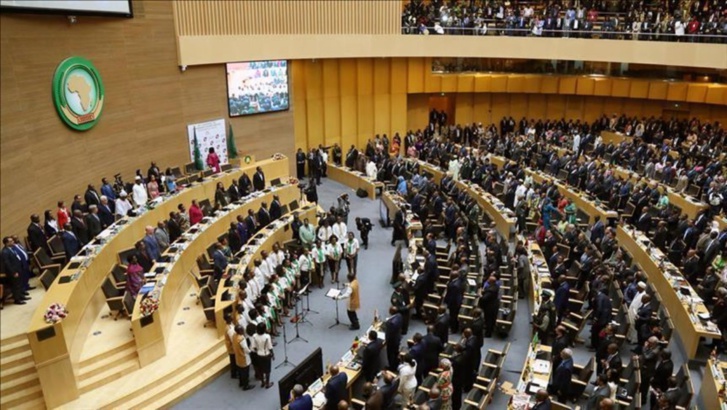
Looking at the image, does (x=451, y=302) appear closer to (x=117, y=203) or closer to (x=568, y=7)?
(x=117, y=203)

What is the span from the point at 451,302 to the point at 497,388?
2.15 metres

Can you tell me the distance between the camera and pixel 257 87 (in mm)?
20797

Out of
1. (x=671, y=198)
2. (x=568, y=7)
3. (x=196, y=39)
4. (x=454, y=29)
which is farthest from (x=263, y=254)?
(x=568, y=7)

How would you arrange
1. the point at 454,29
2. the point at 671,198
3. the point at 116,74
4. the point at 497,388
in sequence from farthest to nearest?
the point at 454,29, the point at 671,198, the point at 116,74, the point at 497,388

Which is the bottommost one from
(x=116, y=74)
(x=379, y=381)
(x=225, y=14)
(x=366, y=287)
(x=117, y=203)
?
(x=366, y=287)

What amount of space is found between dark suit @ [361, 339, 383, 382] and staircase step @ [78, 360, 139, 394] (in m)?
3.97

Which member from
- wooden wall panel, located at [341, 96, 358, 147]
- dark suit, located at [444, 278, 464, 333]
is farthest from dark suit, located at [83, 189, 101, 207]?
wooden wall panel, located at [341, 96, 358, 147]

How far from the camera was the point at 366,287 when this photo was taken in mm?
13812

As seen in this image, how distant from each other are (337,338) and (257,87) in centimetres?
1207

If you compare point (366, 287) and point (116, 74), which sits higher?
point (116, 74)

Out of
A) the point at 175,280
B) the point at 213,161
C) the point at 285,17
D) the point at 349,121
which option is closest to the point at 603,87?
the point at 349,121

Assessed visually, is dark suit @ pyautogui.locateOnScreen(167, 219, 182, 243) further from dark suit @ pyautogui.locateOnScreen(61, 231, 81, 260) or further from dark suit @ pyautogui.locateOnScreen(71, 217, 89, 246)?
dark suit @ pyautogui.locateOnScreen(61, 231, 81, 260)

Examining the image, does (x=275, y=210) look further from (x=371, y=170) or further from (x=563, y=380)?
(x=563, y=380)

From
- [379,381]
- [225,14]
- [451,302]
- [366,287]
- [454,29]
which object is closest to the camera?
[379,381]
